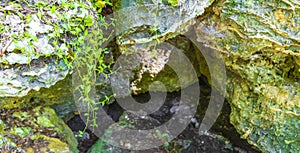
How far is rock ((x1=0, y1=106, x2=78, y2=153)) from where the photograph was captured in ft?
5.61

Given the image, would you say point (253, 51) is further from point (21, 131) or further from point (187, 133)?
point (21, 131)

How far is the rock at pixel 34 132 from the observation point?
1711 mm

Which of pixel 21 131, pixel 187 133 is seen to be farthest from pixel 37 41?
pixel 187 133

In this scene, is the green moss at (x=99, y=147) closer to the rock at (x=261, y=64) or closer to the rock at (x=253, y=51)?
the rock at (x=253, y=51)

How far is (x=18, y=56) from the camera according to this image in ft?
4.18

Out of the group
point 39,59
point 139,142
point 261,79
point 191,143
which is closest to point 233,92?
point 261,79

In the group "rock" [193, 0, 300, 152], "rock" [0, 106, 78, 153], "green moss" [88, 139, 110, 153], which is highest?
"rock" [193, 0, 300, 152]

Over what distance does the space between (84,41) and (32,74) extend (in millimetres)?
368

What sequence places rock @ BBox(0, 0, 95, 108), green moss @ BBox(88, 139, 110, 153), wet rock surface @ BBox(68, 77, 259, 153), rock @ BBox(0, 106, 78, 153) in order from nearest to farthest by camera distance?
rock @ BBox(0, 0, 95, 108) → rock @ BBox(0, 106, 78, 153) → green moss @ BBox(88, 139, 110, 153) → wet rock surface @ BBox(68, 77, 259, 153)

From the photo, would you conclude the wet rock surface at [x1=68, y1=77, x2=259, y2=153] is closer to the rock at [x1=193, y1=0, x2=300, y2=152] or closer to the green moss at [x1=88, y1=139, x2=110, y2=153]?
the green moss at [x1=88, y1=139, x2=110, y2=153]

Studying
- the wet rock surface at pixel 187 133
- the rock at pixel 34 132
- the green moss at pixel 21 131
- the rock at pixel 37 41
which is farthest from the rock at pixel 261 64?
the green moss at pixel 21 131

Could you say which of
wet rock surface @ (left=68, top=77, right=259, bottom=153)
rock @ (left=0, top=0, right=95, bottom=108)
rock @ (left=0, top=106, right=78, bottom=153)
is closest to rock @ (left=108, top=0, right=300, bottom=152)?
rock @ (left=0, top=0, right=95, bottom=108)

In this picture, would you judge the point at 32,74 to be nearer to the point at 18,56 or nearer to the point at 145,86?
the point at 18,56

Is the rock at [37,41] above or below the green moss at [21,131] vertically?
above
